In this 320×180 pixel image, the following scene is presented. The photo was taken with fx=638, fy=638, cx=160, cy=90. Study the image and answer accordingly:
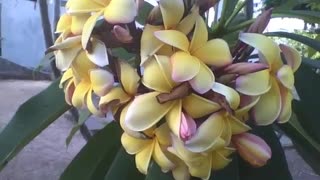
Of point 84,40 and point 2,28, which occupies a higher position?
point 84,40

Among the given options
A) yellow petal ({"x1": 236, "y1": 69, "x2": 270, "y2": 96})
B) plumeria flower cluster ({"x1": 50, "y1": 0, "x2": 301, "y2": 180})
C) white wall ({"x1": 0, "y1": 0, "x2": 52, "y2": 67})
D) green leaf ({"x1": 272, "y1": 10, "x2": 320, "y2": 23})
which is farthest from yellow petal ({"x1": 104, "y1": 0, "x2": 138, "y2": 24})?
white wall ({"x1": 0, "y1": 0, "x2": 52, "y2": 67})

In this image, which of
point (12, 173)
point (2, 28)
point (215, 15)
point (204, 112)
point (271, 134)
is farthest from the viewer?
point (2, 28)

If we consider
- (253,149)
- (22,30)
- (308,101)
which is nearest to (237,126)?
(253,149)

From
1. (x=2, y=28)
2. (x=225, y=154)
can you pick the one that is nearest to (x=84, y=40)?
(x=225, y=154)

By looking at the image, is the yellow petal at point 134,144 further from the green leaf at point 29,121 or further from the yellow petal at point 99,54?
the green leaf at point 29,121

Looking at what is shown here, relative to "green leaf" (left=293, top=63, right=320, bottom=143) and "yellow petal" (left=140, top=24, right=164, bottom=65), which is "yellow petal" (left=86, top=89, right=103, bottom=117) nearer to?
"yellow petal" (left=140, top=24, right=164, bottom=65)

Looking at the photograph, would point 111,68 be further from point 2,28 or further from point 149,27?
point 2,28

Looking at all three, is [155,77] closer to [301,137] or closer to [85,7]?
[85,7]
